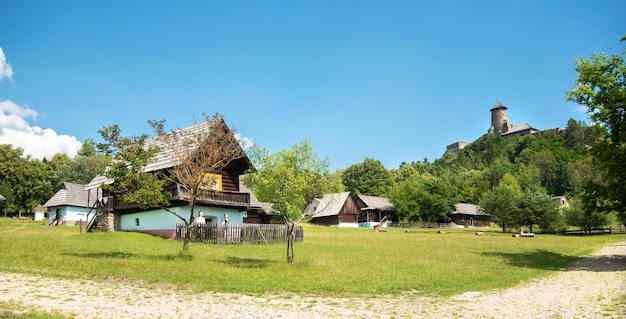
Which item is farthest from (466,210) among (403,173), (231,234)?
(231,234)

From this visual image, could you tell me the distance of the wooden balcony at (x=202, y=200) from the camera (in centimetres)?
3288

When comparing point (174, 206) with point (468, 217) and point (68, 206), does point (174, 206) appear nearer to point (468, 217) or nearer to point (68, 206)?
point (68, 206)

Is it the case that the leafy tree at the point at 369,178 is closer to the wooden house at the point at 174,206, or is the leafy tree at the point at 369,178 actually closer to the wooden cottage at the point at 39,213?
the wooden cottage at the point at 39,213

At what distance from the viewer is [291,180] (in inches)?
740

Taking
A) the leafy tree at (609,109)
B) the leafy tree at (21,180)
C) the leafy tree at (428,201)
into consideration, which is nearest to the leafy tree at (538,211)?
the leafy tree at (428,201)

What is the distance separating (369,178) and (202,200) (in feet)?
297

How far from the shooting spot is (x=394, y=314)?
432 inches

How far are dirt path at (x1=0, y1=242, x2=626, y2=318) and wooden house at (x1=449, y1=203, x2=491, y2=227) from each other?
81343 mm

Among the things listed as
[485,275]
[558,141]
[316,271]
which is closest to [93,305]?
[316,271]

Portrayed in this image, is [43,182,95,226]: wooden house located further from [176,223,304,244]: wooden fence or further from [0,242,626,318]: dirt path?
[0,242,626,318]: dirt path

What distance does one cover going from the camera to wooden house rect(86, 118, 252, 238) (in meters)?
33.2

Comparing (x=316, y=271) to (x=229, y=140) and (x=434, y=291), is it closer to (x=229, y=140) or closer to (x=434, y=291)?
(x=434, y=291)

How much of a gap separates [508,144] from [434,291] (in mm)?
187011

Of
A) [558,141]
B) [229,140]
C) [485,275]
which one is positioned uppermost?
[558,141]
